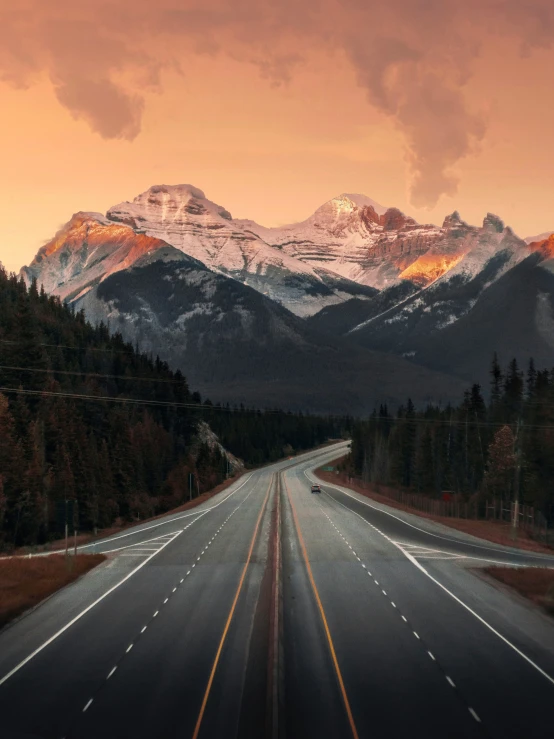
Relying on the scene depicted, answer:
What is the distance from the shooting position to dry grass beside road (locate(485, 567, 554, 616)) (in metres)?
43.8

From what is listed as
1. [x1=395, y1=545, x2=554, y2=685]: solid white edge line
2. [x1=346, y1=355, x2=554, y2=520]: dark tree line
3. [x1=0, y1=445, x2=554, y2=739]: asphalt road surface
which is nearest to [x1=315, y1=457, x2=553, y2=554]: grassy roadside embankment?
[x1=346, y1=355, x2=554, y2=520]: dark tree line

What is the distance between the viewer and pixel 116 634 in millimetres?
→ 36375

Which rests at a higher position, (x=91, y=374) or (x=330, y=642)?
(x=91, y=374)

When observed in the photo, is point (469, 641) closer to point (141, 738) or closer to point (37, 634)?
point (141, 738)

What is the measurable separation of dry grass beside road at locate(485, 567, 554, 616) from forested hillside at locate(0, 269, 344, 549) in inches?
1131

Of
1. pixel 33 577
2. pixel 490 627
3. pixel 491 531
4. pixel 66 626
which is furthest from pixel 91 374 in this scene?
Answer: pixel 490 627

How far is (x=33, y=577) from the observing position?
5019 cm

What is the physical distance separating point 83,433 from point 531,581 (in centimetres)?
6764

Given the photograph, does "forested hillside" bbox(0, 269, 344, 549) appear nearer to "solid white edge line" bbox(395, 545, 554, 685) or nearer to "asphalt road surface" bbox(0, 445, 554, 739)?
"asphalt road surface" bbox(0, 445, 554, 739)

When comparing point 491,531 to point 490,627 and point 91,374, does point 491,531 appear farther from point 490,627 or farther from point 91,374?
point 91,374

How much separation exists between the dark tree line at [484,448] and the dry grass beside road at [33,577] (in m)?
47.9

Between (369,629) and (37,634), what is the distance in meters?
14.8

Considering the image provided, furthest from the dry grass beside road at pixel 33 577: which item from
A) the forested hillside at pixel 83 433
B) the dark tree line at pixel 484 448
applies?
the dark tree line at pixel 484 448

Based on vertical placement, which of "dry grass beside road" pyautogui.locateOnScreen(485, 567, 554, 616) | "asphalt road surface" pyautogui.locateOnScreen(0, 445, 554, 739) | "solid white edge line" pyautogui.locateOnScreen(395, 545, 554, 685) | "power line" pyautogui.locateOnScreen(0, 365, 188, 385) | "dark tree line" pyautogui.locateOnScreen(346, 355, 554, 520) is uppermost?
"power line" pyautogui.locateOnScreen(0, 365, 188, 385)
